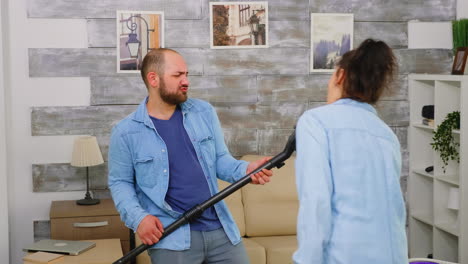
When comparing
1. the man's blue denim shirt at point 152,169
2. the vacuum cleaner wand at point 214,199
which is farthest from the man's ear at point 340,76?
the man's blue denim shirt at point 152,169

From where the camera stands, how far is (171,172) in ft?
8.96

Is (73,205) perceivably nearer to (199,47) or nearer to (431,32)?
(199,47)

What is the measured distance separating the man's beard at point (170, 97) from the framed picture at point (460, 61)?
7.24 ft

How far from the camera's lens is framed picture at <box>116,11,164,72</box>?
434 cm

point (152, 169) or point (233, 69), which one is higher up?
point (233, 69)

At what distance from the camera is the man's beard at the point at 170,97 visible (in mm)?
2803

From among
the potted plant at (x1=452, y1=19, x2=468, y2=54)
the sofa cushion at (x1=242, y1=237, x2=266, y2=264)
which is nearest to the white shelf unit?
the potted plant at (x1=452, y1=19, x2=468, y2=54)

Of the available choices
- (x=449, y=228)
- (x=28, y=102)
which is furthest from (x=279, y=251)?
Result: (x=28, y=102)

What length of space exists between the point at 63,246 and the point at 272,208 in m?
1.21

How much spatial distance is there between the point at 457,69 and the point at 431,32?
43 centimetres

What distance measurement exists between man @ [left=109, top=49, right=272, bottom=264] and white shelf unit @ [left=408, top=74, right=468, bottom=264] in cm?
183

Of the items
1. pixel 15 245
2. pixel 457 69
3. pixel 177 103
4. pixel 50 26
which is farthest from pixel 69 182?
pixel 457 69

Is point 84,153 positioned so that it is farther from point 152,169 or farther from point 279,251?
point 152,169

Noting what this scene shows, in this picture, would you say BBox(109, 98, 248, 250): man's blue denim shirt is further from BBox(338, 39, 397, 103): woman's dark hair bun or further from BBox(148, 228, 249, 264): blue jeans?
BBox(338, 39, 397, 103): woman's dark hair bun
